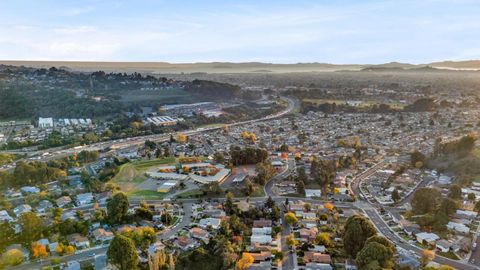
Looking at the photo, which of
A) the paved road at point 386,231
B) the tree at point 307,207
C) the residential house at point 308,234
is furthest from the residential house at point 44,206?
the paved road at point 386,231

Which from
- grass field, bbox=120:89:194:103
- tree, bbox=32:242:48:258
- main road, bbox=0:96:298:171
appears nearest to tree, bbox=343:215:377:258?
tree, bbox=32:242:48:258

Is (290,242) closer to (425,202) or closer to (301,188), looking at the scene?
(301,188)

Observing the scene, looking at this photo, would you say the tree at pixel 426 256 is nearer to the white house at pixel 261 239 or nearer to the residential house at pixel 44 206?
the white house at pixel 261 239

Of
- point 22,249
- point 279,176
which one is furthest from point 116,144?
point 22,249

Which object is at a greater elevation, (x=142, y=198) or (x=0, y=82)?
(x=0, y=82)

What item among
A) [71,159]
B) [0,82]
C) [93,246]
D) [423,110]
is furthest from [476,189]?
[0,82]

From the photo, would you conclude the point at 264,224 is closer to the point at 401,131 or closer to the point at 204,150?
the point at 204,150
